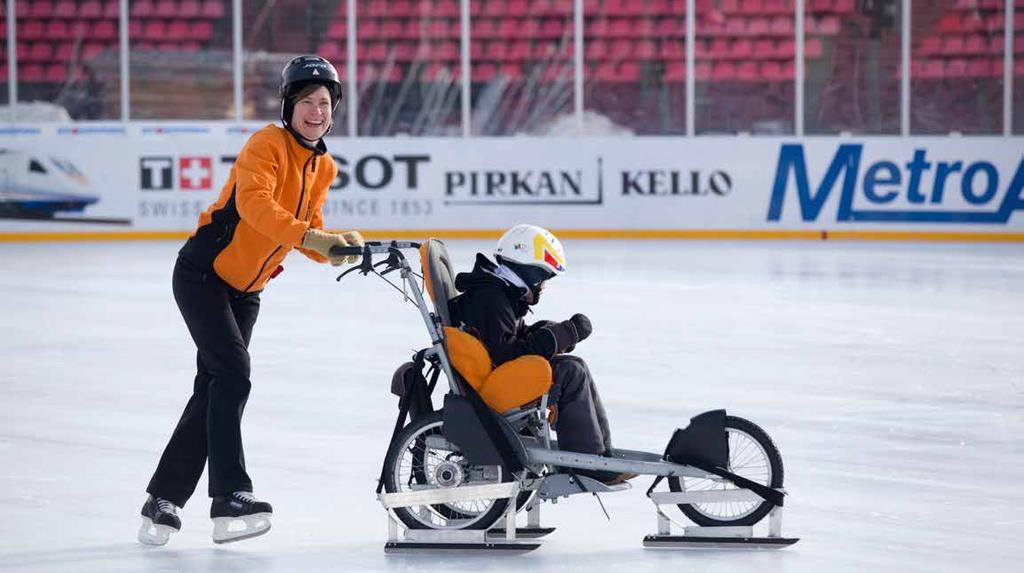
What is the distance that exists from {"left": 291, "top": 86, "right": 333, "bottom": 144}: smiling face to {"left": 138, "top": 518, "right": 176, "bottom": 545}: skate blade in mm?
1109

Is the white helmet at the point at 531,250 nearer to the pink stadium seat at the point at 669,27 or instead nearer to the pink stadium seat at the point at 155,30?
the pink stadium seat at the point at 669,27

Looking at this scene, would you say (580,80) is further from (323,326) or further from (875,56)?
(323,326)

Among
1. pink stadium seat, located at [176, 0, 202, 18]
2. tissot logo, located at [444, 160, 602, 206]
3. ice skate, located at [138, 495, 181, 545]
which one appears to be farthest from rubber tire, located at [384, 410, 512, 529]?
pink stadium seat, located at [176, 0, 202, 18]

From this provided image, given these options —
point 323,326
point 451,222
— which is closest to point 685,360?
point 323,326

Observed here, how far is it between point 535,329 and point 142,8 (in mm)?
15891

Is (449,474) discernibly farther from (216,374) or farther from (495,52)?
(495,52)

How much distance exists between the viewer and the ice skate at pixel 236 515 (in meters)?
4.83

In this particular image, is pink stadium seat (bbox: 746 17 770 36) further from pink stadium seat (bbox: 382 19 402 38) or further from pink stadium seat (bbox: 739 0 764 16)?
pink stadium seat (bbox: 382 19 402 38)

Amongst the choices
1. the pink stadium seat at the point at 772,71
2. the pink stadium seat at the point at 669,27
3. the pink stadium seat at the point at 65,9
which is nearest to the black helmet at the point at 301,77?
the pink stadium seat at the point at 669,27

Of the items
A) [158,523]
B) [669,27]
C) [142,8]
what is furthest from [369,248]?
[142,8]

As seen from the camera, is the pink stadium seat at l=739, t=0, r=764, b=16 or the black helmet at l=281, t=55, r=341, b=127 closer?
the black helmet at l=281, t=55, r=341, b=127

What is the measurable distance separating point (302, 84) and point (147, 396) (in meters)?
3.26

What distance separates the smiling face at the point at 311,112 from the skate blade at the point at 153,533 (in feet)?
3.64

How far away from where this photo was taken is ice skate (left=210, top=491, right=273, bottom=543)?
15.9 ft
